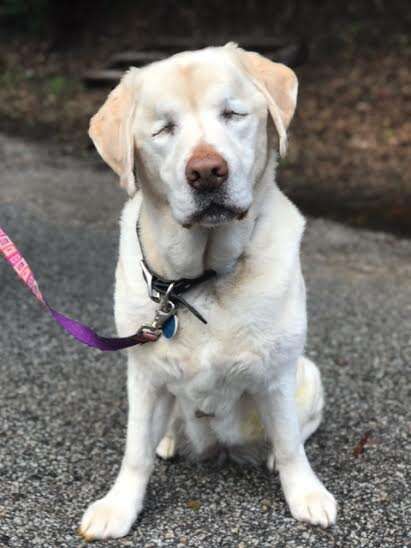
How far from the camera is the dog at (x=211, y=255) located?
7.75ft

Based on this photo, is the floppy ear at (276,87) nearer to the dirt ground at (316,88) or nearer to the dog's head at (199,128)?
the dog's head at (199,128)

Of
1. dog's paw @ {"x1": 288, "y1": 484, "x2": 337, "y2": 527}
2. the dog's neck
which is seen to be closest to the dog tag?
the dog's neck

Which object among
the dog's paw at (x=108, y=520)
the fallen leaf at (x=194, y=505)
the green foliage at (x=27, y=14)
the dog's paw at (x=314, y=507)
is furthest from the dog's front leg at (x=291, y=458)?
the green foliage at (x=27, y=14)

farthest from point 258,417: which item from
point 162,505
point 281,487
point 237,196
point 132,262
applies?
point 237,196

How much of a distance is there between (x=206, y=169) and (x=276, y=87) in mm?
453

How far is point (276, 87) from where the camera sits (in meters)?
2.52

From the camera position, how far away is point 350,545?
2.69m

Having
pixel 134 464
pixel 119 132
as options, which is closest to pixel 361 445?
pixel 134 464

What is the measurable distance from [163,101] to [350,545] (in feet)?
5.03

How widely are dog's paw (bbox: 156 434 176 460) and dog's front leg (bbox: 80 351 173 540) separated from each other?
351mm

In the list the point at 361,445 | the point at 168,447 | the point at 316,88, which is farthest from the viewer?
the point at 316,88

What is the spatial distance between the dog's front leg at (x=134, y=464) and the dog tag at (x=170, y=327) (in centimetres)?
19

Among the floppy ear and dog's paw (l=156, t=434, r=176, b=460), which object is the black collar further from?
dog's paw (l=156, t=434, r=176, b=460)

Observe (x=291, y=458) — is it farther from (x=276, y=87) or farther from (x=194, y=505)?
(x=276, y=87)
